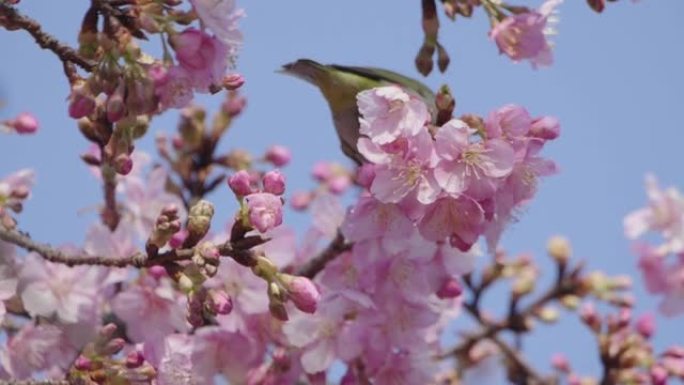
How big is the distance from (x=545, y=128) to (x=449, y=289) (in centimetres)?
69

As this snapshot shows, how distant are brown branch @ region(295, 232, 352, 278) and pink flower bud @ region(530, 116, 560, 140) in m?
0.74

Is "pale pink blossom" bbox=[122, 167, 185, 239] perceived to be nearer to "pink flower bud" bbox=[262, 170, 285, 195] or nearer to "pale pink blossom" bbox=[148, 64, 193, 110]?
"pink flower bud" bbox=[262, 170, 285, 195]

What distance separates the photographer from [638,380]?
379cm

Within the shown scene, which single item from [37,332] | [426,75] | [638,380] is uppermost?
[426,75]

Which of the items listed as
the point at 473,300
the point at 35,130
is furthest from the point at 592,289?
the point at 35,130

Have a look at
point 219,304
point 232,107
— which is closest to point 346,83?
point 219,304

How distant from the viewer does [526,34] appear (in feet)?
7.62

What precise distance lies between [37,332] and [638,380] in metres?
2.31

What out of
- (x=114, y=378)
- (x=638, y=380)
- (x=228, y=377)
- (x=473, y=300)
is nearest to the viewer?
(x=114, y=378)

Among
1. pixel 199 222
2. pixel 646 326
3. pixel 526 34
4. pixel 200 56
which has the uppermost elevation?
pixel 200 56

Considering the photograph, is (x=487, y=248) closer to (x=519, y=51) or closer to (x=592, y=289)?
(x=519, y=51)

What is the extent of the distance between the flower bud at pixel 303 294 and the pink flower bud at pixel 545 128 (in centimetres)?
57

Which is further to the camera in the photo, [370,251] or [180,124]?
[180,124]

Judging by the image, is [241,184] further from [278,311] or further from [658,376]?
[658,376]
